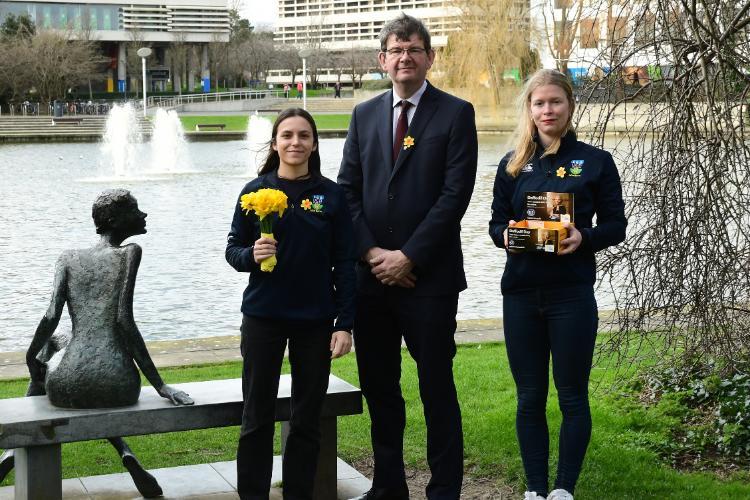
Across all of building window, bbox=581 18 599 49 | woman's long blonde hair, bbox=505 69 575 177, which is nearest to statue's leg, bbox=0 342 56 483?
woman's long blonde hair, bbox=505 69 575 177

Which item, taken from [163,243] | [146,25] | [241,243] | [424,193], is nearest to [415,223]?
[424,193]

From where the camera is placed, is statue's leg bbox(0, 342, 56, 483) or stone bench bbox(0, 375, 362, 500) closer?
stone bench bbox(0, 375, 362, 500)

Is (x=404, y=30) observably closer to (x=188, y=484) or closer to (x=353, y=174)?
(x=353, y=174)

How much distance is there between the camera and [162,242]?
17312 millimetres

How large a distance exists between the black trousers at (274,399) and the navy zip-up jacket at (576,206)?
34.4 inches

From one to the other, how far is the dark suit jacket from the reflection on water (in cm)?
574

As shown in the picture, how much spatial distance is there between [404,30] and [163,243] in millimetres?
12911

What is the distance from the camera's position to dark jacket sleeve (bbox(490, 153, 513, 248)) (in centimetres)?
480

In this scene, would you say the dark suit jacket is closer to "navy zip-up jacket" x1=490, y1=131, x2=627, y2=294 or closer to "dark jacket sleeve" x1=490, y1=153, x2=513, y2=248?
"dark jacket sleeve" x1=490, y1=153, x2=513, y2=248

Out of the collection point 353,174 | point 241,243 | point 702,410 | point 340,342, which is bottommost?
point 702,410

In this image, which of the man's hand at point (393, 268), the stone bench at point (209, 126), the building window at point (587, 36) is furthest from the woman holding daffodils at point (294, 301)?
the stone bench at point (209, 126)

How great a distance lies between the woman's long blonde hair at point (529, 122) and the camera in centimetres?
467

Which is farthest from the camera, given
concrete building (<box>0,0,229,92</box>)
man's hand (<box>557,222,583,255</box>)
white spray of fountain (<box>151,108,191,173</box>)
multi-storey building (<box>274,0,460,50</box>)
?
multi-storey building (<box>274,0,460,50</box>)

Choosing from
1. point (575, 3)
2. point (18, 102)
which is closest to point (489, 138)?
point (18, 102)
